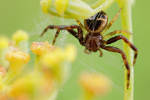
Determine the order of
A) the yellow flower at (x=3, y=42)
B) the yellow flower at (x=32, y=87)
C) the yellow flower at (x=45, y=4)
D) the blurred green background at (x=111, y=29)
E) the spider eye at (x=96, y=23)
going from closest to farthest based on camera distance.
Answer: the yellow flower at (x=32, y=87), the yellow flower at (x=45, y=4), the yellow flower at (x=3, y=42), the spider eye at (x=96, y=23), the blurred green background at (x=111, y=29)

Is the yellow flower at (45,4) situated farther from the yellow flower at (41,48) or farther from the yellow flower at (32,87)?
the yellow flower at (32,87)

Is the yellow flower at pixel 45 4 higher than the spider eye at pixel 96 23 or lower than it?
higher

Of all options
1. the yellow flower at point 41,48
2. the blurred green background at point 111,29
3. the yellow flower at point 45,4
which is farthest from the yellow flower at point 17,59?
the blurred green background at point 111,29

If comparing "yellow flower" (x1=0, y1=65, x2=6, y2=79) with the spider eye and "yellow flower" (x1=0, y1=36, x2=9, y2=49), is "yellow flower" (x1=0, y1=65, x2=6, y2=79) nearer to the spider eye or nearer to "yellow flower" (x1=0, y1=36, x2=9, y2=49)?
"yellow flower" (x1=0, y1=36, x2=9, y2=49)

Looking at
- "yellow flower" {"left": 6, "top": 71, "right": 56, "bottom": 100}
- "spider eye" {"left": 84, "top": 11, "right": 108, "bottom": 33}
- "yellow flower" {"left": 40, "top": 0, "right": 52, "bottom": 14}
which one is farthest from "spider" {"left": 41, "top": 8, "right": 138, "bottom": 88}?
"yellow flower" {"left": 6, "top": 71, "right": 56, "bottom": 100}

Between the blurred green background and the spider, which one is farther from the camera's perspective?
the blurred green background

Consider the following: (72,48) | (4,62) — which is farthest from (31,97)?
(4,62)

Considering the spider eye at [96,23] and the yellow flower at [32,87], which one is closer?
the yellow flower at [32,87]

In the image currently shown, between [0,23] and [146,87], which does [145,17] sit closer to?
[146,87]

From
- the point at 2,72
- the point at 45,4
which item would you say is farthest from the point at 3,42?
the point at 45,4
